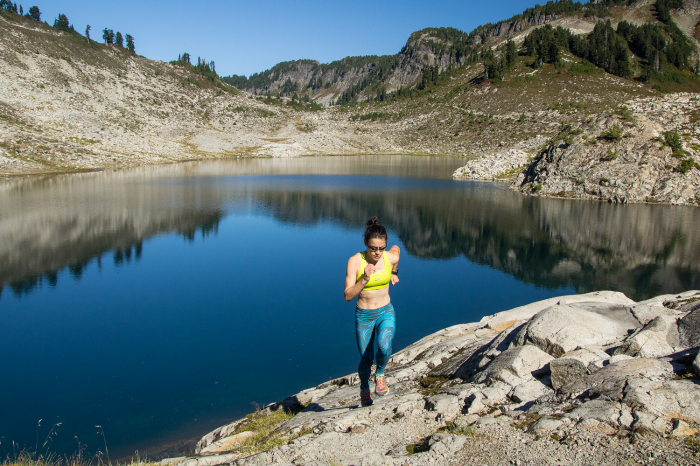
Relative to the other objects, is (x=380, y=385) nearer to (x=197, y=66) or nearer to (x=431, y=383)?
(x=431, y=383)

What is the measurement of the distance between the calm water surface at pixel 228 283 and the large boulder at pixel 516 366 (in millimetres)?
5802

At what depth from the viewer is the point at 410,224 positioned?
31.7 metres

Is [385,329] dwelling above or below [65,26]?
below

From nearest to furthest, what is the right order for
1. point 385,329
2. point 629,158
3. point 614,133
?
point 385,329 < point 629,158 < point 614,133

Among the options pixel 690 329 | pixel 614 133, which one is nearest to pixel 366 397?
pixel 690 329

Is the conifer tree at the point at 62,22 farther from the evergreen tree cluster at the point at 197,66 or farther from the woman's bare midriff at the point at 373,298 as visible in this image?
the woman's bare midriff at the point at 373,298

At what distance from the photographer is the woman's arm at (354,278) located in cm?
632

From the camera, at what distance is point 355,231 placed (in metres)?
30.0

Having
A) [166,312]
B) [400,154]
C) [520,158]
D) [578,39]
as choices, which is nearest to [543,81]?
[578,39]

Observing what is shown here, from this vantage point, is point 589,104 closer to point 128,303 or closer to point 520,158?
point 520,158

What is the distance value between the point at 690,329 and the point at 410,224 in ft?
81.1

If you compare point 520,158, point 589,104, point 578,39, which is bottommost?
point 520,158

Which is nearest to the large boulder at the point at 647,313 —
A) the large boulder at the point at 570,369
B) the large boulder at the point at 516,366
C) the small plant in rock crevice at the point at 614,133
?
the large boulder at the point at 570,369

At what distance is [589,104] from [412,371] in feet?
366
